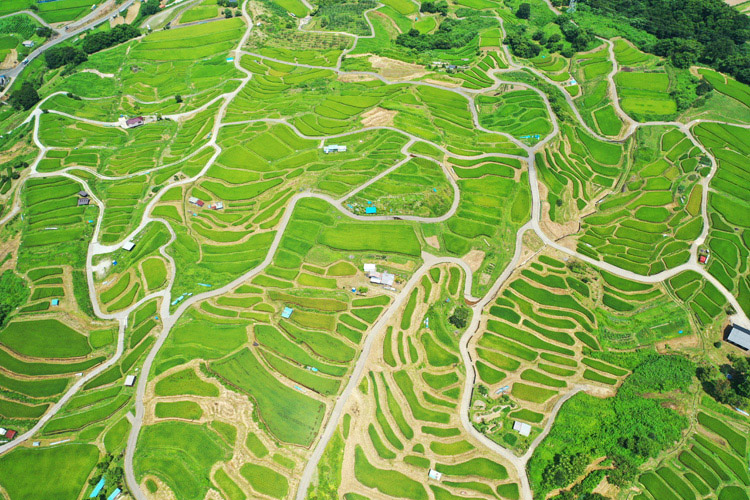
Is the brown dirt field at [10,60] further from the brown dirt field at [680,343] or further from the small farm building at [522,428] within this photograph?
the brown dirt field at [680,343]

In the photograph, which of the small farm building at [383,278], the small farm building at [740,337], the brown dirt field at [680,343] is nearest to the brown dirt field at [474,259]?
the small farm building at [383,278]

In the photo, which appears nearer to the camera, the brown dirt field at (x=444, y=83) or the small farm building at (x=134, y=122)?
the small farm building at (x=134, y=122)

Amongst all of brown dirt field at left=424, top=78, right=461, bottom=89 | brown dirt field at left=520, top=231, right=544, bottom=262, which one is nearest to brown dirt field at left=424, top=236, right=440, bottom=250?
brown dirt field at left=520, top=231, right=544, bottom=262

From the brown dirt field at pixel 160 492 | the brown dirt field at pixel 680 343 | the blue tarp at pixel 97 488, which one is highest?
the brown dirt field at pixel 680 343

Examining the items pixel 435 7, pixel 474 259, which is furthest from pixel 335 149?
pixel 435 7

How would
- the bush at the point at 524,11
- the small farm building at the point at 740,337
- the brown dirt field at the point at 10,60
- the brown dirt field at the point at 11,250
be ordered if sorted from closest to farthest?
1. the small farm building at the point at 740,337
2. the brown dirt field at the point at 11,250
3. the brown dirt field at the point at 10,60
4. the bush at the point at 524,11

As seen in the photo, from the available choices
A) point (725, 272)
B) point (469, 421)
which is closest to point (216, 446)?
point (469, 421)

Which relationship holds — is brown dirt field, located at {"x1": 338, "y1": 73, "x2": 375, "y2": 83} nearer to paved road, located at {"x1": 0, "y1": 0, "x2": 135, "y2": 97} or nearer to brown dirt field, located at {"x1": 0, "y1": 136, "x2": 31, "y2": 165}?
brown dirt field, located at {"x1": 0, "y1": 136, "x2": 31, "y2": 165}
